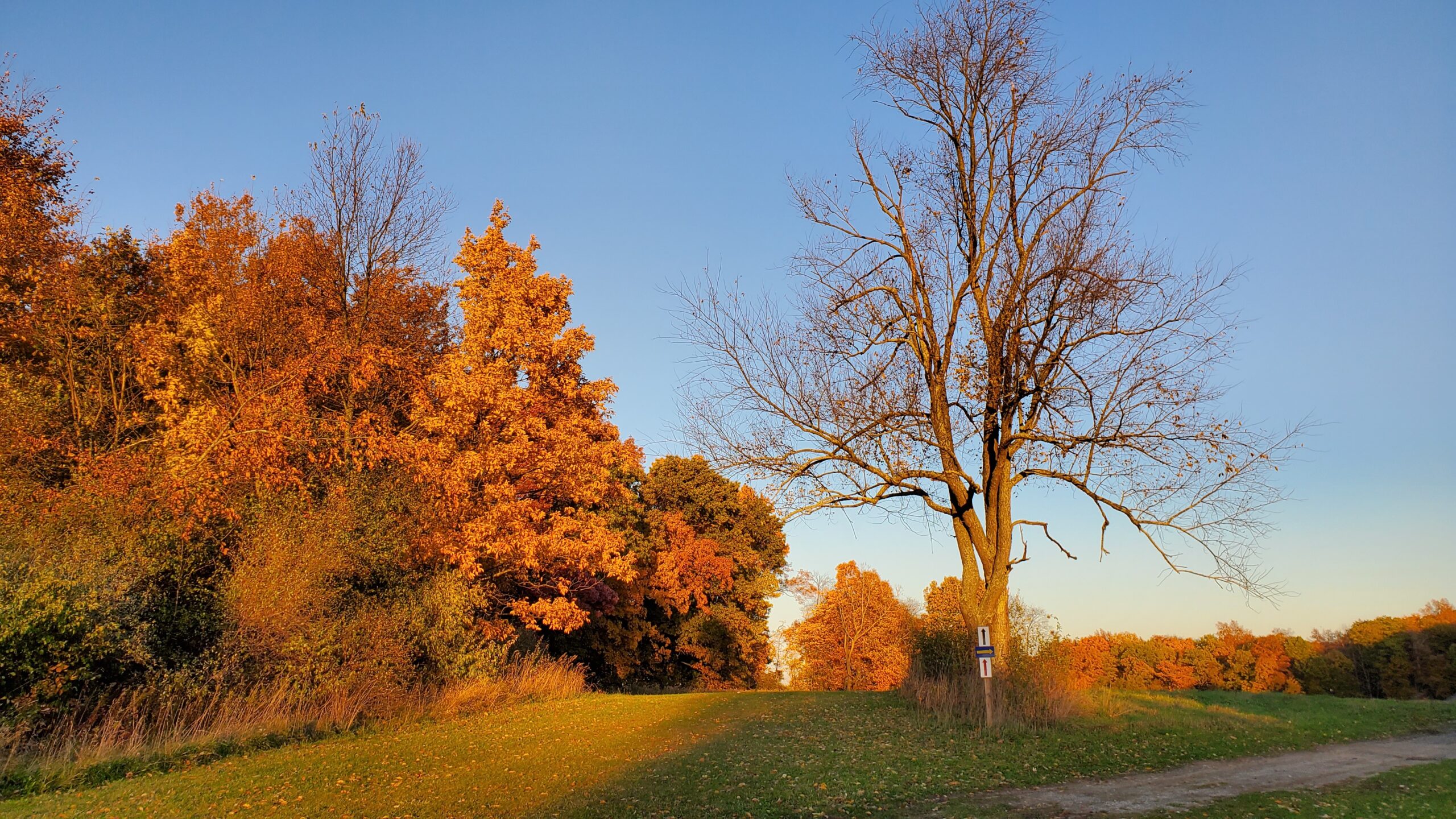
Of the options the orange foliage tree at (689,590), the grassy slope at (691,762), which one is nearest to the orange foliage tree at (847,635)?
the orange foliage tree at (689,590)

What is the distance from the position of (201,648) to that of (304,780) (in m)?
6.38

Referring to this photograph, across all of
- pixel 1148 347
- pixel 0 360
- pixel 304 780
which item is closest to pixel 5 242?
pixel 0 360

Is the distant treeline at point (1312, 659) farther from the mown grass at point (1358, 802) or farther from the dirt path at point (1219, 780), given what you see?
the mown grass at point (1358, 802)

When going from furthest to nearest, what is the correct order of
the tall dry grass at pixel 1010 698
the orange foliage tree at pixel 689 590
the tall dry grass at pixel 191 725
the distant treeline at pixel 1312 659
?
the distant treeline at pixel 1312 659 → the orange foliage tree at pixel 689 590 → the tall dry grass at pixel 1010 698 → the tall dry grass at pixel 191 725

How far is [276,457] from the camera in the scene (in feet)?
59.5

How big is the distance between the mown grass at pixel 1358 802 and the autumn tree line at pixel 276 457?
8.50 meters

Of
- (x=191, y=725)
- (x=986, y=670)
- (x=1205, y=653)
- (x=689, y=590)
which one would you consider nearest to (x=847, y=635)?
(x=689, y=590)

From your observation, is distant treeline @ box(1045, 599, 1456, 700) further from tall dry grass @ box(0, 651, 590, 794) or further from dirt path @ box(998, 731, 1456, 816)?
tall dry grass @ box(0, 651, 590, 794)

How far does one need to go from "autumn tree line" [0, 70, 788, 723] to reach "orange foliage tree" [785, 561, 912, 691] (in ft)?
79.0

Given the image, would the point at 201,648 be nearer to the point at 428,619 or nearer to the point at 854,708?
the point at 428,619

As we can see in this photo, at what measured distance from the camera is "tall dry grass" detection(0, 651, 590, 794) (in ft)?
32.1

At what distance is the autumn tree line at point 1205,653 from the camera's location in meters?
44.7

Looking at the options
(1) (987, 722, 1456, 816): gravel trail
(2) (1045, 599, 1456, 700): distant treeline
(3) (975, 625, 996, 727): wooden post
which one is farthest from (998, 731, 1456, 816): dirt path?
(2) (1045, 599, 1456, 700): distant treeline

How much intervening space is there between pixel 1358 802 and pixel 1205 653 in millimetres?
55981
